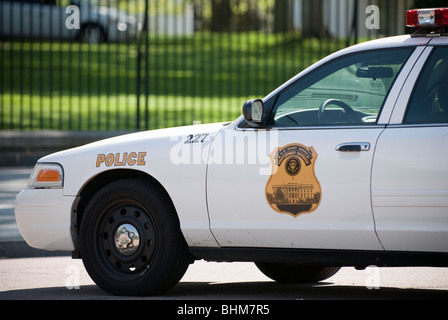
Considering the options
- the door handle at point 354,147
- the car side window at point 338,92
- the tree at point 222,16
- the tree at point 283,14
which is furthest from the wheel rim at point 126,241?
the tree at point 283,14

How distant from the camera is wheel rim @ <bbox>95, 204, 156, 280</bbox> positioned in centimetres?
644

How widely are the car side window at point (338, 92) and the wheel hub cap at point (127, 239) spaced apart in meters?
1.17

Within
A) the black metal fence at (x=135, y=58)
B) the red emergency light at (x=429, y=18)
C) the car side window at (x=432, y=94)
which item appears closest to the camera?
the car side window at (x=432, y=94)

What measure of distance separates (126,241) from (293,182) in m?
1.26

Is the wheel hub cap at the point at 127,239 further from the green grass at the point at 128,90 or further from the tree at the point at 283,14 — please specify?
the tree at the point at 283,14

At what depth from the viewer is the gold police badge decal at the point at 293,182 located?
5.89 metres

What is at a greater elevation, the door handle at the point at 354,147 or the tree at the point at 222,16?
the tree at the point at 222,16

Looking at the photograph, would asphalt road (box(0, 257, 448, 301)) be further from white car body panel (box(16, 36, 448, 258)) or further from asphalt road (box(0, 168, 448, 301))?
white car body panel (box(16, 36, 448, 258))

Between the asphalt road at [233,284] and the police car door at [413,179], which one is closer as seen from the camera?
the police car door at [413,179]

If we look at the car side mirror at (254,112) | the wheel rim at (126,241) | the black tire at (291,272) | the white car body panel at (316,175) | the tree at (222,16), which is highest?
the tree at (222,16)
